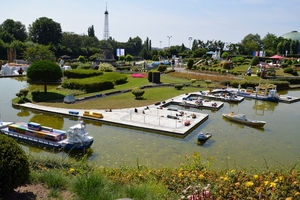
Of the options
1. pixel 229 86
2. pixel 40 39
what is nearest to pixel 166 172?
pixel 229 86

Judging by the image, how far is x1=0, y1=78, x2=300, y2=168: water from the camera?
1184 cm

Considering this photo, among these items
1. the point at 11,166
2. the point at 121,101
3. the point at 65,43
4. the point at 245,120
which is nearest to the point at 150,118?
the point at 121,101

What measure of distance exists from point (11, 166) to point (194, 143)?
383 inches

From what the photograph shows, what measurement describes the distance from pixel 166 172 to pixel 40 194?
3.20 meters

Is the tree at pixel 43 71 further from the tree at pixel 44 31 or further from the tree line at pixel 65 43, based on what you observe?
the tree at pixel 44 31

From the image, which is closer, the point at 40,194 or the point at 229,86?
the point at 40,194

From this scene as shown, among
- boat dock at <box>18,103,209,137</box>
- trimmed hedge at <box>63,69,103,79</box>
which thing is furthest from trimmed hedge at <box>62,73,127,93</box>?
boat dock at <box>18,103,209,137</box>

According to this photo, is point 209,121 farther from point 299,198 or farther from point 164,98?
point 299,198

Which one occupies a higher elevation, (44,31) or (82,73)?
(44,31)

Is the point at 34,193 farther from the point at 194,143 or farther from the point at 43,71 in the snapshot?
the point at 43,71

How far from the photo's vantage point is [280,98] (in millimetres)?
25609

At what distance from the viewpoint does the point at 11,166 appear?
5445 millimetres

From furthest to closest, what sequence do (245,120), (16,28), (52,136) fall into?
(16,28)
(245,120)
(52,136)

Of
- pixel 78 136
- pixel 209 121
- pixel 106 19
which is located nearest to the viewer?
pixel 78 136
